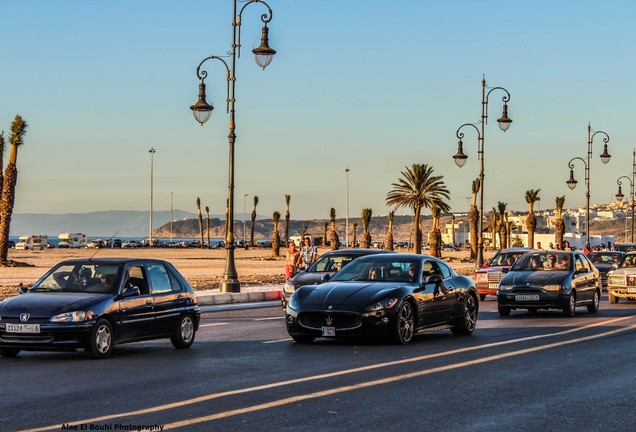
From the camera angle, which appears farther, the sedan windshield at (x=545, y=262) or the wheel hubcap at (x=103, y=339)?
the sedan windshield at (x=545, y=262)

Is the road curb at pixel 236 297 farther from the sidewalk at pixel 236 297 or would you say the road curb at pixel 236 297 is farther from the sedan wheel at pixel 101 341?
the sedan wheel at pixel 101 341

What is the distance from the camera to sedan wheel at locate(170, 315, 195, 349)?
51.2ft

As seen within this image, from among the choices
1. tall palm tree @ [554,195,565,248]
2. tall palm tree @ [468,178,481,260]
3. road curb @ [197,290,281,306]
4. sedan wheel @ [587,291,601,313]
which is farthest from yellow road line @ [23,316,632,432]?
tall palm tree @ [468,178,481,260]

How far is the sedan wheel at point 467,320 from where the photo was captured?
18172 mm

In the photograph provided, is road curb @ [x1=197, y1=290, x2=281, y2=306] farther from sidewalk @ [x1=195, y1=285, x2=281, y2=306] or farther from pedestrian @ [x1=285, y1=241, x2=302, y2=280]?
pedestrian @ [x1=285, y1=241, x2=302, y2=280]

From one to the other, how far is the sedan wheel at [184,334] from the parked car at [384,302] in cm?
145

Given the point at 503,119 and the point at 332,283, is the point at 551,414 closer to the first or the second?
the point at 332,283

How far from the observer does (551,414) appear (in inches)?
369

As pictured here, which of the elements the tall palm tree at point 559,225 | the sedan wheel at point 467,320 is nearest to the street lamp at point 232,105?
the sedan wheel at point 467,320

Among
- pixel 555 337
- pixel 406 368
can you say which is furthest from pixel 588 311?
pixel 406 368

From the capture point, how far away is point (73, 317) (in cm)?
1362

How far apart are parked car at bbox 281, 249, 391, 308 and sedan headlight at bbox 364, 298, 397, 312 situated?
22.6 ft

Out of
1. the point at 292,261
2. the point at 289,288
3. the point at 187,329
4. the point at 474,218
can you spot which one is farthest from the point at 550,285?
the point at 474,218

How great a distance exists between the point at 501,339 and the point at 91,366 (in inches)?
280
